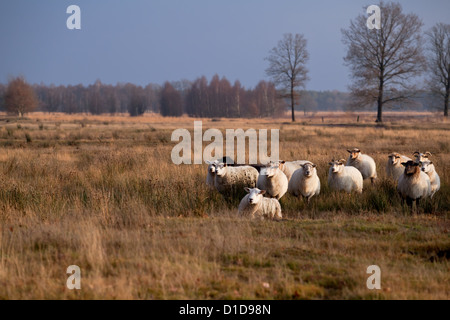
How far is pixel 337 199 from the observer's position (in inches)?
449

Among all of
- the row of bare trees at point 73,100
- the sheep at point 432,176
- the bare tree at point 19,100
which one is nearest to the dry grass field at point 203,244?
the sheep at point 432,176

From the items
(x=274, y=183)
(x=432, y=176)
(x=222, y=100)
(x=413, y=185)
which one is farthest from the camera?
(x=222, y=100)

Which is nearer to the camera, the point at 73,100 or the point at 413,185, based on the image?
the point at 413,185

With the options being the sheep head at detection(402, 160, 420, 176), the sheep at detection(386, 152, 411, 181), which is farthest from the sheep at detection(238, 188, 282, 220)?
the sheep at detection(386, 152, 411, 181)

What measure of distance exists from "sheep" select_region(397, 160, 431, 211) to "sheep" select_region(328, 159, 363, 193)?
4.68 ft

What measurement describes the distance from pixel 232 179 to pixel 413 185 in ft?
15.7

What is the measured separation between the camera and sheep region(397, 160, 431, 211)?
36.0 ft

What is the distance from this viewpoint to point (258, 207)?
32.7 feet

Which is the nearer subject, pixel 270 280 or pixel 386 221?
pixel 270 280

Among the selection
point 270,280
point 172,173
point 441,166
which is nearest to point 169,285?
point 270,280

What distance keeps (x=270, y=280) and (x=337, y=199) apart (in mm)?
6162

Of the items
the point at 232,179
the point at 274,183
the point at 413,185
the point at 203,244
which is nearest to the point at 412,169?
the point at 413,185

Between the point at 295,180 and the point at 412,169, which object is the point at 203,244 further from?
the point at 412,169
